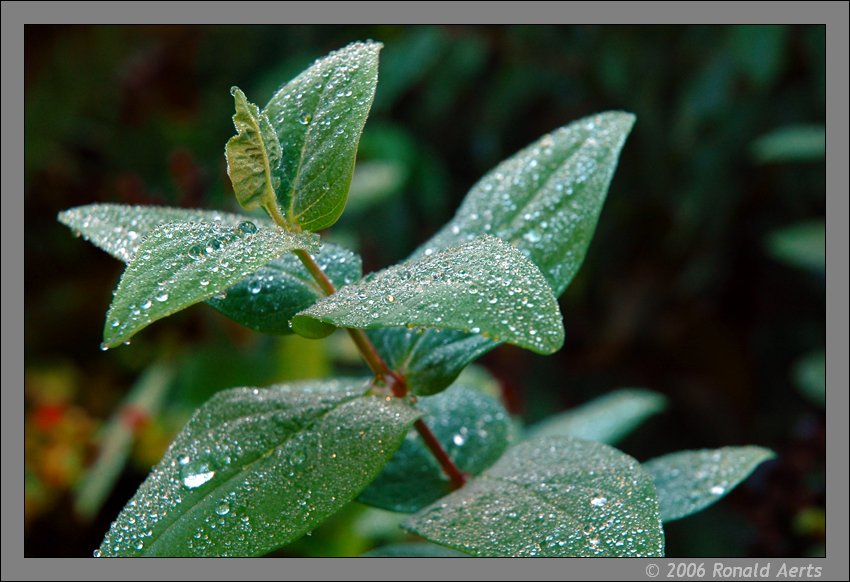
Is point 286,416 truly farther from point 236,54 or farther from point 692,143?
point 236,54

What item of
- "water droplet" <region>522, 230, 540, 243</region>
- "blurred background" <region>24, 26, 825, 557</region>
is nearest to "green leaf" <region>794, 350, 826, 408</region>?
"blurred background" <region>24, 26, 825, 557</region>

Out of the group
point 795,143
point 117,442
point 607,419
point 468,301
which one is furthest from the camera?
point 795,143

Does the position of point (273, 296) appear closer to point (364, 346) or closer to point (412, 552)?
point (364, 346)

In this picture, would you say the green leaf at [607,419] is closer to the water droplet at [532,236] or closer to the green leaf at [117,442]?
the water droplet at [532,236]

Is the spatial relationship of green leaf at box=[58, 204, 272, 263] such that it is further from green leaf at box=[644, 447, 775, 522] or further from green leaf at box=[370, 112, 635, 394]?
green leaf at box=[644, 447, 775, 522]

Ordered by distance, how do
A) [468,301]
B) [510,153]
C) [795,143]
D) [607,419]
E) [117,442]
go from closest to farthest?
[468,301], [607,419], [117,442], [795,143], [510,153]

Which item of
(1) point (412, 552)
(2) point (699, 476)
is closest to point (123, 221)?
(1) point (412, 552)
